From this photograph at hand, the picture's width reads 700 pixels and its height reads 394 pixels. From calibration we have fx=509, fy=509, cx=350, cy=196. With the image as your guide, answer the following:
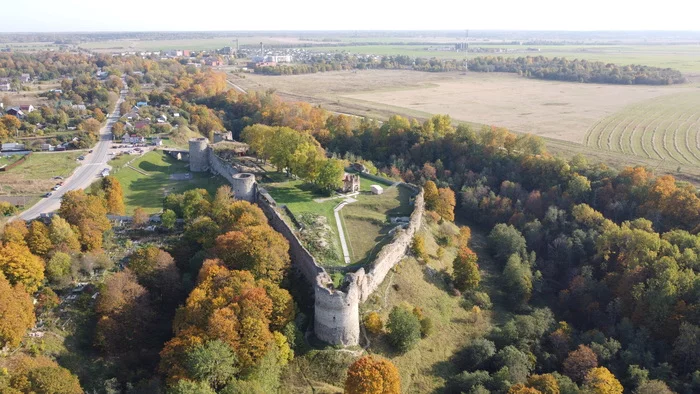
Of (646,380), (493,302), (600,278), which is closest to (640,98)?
(600,278)

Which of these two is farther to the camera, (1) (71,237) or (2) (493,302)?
(2) (493,302)

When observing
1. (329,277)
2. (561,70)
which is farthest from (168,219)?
(561,70)

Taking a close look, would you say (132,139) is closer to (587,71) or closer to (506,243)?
(506,243)

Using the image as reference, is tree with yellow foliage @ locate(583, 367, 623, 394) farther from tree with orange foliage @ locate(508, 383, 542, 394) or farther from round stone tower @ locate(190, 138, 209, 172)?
round stone tower @ locate(190, 138, 209, 172)

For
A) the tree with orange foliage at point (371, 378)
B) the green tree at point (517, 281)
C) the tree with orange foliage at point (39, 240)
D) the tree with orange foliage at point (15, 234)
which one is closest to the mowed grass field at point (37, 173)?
the tree with orange foliage at point (15, 234)

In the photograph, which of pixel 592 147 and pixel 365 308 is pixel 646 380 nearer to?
pixel 365 308
